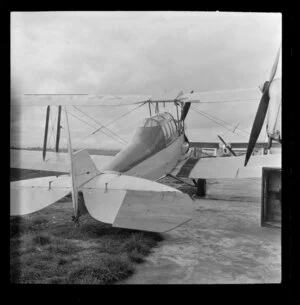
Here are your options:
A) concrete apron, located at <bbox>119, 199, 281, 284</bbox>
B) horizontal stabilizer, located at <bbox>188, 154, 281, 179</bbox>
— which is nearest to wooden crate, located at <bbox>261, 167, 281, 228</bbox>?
concrete apron, located at <bbox>119, 199, 281, 284</bbox>

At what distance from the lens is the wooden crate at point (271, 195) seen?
3846mm

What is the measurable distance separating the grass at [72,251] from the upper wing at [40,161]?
62cm

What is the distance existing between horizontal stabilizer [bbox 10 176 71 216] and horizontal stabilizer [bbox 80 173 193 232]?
0.88ft

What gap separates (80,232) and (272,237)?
2.39 m

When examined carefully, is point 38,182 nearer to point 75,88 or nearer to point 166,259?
point 75,88

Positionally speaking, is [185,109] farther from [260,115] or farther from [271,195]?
[271,195]

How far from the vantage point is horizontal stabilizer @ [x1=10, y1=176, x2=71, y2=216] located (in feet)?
10.4

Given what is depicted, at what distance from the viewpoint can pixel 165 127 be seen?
18.5ft

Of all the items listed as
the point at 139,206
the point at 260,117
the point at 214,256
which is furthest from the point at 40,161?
the point at 260,117

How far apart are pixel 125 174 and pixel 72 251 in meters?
1.29

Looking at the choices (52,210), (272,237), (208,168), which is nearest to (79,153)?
(52,210)

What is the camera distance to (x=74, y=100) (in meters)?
4.24

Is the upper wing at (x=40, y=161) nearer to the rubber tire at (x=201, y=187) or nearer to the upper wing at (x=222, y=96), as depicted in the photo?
the upper wing at (x=222, y=96)
